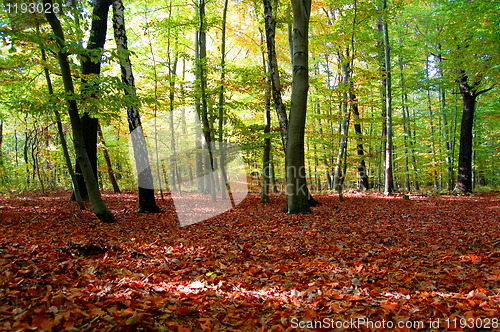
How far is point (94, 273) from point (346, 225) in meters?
5.24

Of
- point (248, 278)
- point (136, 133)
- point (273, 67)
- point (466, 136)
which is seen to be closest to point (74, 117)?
point (136, 133)

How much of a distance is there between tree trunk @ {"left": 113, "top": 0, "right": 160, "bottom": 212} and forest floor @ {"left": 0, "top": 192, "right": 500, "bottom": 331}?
1793 millimetres

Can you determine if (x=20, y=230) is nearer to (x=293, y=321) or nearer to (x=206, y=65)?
(x=293, y=321)

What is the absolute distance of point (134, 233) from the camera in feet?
18.0

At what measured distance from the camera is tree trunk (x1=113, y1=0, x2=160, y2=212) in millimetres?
7070

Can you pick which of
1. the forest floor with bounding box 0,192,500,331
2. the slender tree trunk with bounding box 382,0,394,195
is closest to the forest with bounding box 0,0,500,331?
the forest floor with bounding box 0,192,500,331

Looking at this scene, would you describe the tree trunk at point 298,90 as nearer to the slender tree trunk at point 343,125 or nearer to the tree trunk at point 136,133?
the slender tree trunk at point 343,125

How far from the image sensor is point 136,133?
7.36 metres

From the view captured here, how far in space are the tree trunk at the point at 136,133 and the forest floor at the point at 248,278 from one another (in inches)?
70.6

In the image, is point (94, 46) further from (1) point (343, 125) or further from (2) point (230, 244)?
(1) point (343, 125)

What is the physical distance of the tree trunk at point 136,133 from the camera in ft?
23.2

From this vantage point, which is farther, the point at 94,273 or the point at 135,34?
the point at 135,34

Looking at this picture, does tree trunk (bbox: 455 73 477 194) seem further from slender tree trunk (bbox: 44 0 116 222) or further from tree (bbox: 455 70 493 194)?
slender tree trunk (bbox: 44 0 116 222)

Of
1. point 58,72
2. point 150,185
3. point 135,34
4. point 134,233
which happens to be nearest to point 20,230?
point 134,233
